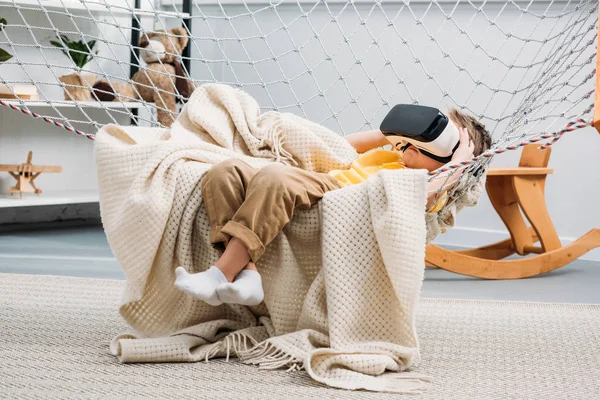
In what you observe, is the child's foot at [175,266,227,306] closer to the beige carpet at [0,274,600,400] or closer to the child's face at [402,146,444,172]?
the beige carpet at [0,274,600,400]

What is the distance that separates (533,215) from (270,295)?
113 centimetres

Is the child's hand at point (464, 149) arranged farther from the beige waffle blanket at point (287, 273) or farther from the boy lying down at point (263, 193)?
the beige waffle blanket at point (287, 273)

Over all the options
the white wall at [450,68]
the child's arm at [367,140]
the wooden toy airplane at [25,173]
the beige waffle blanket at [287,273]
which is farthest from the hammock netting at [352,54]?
the beige waffle blanket at [287,273]

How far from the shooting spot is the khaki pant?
46.9 inches

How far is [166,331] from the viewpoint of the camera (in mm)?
1338

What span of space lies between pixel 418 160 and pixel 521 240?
0.93 meters

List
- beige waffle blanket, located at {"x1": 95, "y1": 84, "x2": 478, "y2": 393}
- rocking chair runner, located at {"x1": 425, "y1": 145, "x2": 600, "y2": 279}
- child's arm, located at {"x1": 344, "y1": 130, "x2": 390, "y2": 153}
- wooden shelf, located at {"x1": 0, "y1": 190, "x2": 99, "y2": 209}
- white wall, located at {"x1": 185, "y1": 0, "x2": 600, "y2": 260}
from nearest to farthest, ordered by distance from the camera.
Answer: beige waffle blanket, located at {"x1": 95, "y1": 84, "x2": 478, "y2": 393} < child's arm, located at {"x1": 344, "y1": 130, "x2": 390, "y2": 153} < rocking chair runner, located at {"x1": 425, "y1": 145, "x2": 600, "y2": 279} < white wall, located at {"x1": 185, "y1": 0, "x2": 600, "y2": 260} < wooden shelf, located at {"x1": 0, "y1": 190, "x2": 99, "y2": 209}

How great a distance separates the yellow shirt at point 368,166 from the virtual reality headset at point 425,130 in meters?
0.08

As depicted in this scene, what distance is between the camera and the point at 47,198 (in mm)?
2721

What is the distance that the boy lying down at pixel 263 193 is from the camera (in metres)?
1.16

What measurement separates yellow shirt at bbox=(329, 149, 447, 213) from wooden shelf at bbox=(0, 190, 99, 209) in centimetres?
140

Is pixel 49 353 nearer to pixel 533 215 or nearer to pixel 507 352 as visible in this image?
pixel 507 352

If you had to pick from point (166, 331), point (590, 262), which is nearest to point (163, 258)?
point (166, 331)

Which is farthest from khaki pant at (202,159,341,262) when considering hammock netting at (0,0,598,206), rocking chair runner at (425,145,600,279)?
hammock netting at (0,0,598,206)
